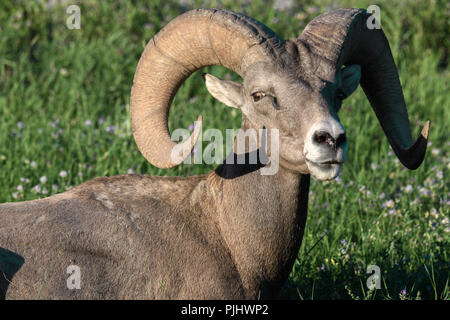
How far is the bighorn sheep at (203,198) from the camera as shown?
453cm

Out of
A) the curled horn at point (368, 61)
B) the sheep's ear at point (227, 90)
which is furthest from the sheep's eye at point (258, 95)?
the curled horn at point (368, 61)

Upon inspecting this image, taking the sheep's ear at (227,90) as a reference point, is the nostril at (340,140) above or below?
below

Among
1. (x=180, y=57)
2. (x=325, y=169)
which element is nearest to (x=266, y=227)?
(x=325, y=169)

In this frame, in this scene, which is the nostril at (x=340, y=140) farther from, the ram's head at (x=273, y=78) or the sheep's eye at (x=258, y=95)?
the sheep's eye at (x=258, y=95)

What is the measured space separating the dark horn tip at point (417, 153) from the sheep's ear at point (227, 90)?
127cm

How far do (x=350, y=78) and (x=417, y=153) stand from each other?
2.38 feet

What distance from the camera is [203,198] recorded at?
5.01 meters

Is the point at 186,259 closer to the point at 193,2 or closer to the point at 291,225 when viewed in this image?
the point at 291,225

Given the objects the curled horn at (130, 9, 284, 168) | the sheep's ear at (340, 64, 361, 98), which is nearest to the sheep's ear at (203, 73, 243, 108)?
the curled horn at (130, 9, 284, 168)

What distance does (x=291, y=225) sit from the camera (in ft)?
15.8

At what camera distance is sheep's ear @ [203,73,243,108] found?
493cm

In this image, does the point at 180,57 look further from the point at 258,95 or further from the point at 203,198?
the point at 203,198

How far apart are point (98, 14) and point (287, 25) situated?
2832mm
